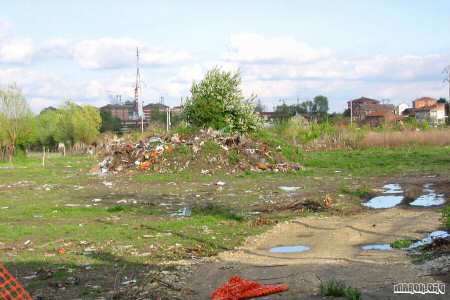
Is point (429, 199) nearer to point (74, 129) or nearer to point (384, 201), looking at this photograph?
point (384, 201)

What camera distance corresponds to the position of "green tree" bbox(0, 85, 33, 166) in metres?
36.2

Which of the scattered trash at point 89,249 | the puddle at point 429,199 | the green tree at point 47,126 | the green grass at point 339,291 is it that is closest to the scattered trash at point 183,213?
the scattered trash at point 89,249

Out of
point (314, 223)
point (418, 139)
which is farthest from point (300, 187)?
point (418, 139)

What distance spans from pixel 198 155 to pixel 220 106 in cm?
447

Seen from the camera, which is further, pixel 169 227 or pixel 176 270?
pixel 169 227

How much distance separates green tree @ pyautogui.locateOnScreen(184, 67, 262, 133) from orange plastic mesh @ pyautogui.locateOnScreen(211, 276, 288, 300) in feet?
64.2

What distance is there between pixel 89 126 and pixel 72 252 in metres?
48.7

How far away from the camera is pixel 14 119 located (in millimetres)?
36562

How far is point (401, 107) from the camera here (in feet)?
309

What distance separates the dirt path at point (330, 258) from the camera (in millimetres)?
5331

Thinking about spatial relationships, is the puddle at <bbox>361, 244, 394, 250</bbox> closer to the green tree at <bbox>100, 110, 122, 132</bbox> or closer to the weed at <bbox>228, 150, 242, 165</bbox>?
the weed at <bbox>228, 150, 242, 165</bbox>

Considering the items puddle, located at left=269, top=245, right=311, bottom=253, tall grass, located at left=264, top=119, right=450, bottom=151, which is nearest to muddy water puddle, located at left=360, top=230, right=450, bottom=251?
puddle, located at left=269, top=245, right=311, bottom=253

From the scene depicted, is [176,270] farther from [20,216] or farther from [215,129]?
[215,129]

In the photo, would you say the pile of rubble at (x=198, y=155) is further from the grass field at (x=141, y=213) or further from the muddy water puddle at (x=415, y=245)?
the muddy water puddle at (x=415, y=245)
